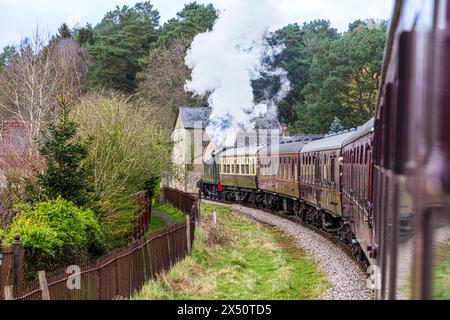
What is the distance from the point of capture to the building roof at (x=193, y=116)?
52312 millimetres

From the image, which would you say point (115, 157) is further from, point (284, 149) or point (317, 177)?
point (284, 149)

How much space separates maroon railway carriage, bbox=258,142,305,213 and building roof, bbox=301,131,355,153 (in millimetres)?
1948

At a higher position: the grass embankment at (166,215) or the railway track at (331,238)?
the railway track at (331,238)

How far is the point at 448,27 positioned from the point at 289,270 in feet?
42.9

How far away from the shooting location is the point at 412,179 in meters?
2.68

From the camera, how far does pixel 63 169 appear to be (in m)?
15.7

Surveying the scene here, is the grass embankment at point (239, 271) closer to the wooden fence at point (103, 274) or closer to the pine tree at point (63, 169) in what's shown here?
the wooden fence at point (103, 274)

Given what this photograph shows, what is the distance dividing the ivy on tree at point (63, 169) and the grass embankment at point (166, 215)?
9.75m

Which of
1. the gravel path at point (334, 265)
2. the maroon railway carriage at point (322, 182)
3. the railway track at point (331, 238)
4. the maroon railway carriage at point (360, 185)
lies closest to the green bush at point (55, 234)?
the gravel path at point (334, 265)

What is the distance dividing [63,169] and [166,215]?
16.7 meters

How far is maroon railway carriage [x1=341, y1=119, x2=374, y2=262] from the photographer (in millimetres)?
10023

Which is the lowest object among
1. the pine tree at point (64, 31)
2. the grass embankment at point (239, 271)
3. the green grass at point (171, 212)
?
the green grass at point (171, 212)

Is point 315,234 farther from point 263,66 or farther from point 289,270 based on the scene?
point 263,66
